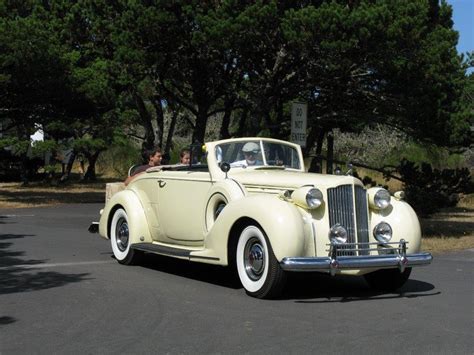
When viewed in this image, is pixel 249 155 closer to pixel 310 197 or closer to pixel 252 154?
pixel 252 154

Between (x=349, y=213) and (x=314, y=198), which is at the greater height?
(x=314, y=198)

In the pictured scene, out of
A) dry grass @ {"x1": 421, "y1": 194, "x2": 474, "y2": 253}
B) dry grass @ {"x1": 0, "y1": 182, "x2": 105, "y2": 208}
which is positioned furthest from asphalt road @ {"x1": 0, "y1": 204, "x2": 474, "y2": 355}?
dry grass @ {"x1": 0, "y1": 182, "x2": 105, "y2": 208}

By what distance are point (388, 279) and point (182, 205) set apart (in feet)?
9.12

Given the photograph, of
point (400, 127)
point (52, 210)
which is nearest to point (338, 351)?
point (400, 127)

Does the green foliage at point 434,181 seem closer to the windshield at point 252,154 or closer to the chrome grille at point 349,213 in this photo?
the windshield at point 252,154

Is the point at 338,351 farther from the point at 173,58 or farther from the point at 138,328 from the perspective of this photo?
the point at 173,58

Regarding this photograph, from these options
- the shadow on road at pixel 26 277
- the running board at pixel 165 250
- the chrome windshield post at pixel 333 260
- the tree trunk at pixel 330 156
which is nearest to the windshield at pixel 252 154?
the running board at pixel 165 250

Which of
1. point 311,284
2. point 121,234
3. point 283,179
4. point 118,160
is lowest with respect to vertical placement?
point 311,284

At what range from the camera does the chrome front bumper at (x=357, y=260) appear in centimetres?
676

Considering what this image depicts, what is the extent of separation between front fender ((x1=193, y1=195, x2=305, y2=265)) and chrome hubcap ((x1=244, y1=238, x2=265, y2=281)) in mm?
283

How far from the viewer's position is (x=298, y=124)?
12.7 m

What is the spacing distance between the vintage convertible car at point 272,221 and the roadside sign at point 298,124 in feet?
10.5

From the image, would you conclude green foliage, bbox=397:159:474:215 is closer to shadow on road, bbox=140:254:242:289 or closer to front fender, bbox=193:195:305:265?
shadow on road, bbox=140:254:242:289

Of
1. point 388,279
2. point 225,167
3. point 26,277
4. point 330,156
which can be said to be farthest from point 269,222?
point 330,156
